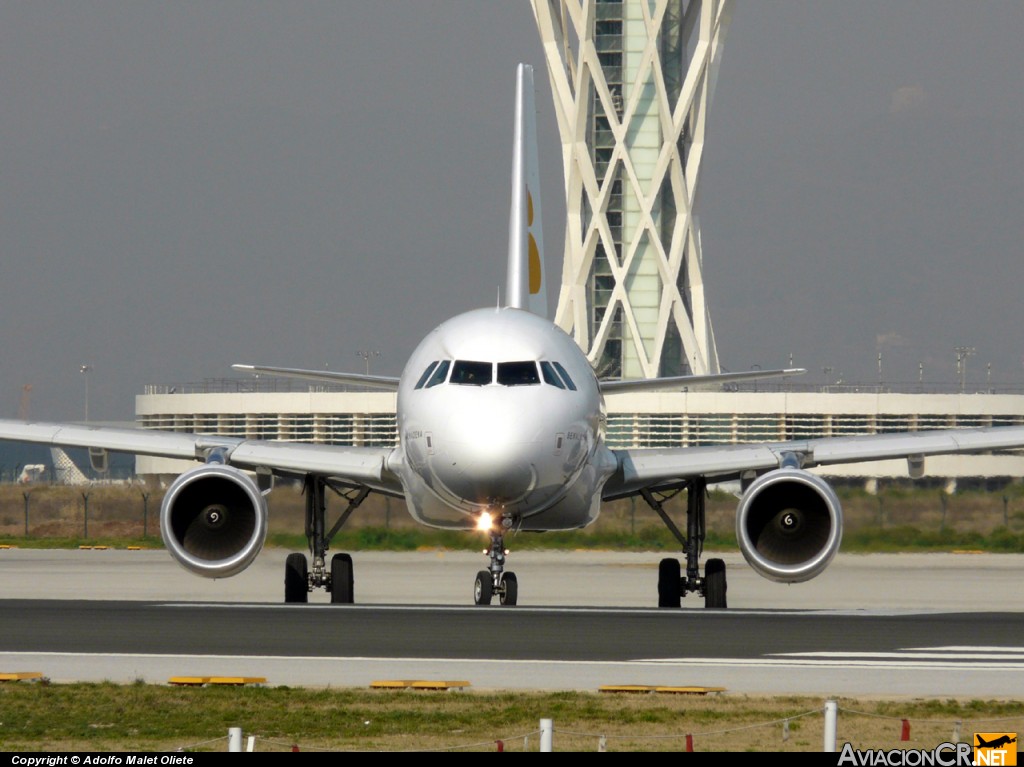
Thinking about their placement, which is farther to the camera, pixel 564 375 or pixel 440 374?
pixel 564 375

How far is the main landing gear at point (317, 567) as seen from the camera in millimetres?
26500

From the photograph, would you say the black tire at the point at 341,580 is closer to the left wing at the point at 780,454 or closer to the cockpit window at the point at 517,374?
the left wing at the point at 780,454

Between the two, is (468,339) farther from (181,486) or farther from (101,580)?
(101,580)

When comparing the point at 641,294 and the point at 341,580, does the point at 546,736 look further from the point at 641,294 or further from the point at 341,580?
the point at 641,294

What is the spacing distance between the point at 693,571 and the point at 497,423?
218 inches

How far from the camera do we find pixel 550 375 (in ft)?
78.1

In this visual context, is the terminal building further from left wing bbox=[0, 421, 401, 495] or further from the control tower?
left wing bbox=[0, 421, 401, 495]

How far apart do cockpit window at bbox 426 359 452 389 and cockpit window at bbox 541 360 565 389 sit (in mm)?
1177

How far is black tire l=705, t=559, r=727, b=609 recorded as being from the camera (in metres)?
26.3

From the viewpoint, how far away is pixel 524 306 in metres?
30.8

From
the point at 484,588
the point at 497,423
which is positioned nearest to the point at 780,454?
the point at 484,588

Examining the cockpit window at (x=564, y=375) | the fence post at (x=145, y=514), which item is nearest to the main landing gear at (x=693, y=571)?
the cockpit window at (x=564, y=375)

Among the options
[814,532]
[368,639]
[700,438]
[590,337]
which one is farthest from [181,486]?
[590,337]

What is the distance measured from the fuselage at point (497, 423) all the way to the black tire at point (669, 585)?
214cm
